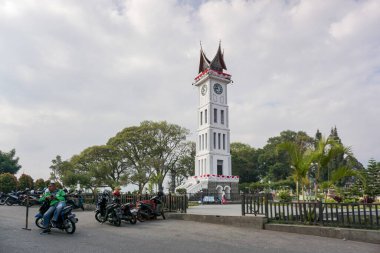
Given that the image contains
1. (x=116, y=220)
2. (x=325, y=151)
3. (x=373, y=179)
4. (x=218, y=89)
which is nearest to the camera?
(x=325, y=151)

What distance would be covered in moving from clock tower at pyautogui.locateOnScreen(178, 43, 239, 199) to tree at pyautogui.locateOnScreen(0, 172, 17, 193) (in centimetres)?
2086

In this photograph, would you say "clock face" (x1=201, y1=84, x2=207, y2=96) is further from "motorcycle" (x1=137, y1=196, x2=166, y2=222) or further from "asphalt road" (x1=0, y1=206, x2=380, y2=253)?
"asphalt road" (x1=0, y1=206, x2=380, y2=253)

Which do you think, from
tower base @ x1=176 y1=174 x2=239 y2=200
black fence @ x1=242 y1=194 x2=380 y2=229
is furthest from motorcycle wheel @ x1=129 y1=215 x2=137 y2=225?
tower base @ x1=176 y1=174 x2=239 y2=200

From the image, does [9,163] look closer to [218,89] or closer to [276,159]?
[218,89]

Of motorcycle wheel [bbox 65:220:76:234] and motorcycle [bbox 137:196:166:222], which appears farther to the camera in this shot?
motorcycle [bbox 137:196:166:222]

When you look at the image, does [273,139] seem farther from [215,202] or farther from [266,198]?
[266,198]

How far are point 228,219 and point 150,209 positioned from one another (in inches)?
121

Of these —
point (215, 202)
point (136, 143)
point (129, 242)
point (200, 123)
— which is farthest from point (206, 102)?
point (129, 242)

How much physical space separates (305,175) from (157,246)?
18.0 ft

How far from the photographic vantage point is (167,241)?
7.82 metres

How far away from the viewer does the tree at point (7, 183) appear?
2672 centimetres

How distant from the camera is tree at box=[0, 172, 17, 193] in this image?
2672 centimetres

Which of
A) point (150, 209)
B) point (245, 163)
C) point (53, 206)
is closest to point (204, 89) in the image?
point (245, 163)

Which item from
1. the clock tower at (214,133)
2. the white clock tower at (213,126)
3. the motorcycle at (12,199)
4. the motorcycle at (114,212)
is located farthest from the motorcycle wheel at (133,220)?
the white clock tower at (213,126)
